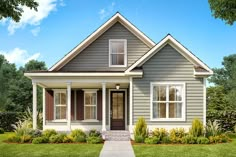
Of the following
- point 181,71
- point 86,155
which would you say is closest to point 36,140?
point 86,155

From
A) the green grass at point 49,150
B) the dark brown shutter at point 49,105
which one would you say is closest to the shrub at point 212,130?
the green grass at point 49,150

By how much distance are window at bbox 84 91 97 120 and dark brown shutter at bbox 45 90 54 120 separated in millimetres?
2181

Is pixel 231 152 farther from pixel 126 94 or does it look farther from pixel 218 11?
pixel 126 94

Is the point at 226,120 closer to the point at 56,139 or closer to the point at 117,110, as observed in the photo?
the point at 117,110

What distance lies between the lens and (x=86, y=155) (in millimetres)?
12969

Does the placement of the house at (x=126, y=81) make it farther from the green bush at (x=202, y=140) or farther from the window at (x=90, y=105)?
the green bush at (x=202, y=140)

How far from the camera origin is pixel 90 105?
2128cm

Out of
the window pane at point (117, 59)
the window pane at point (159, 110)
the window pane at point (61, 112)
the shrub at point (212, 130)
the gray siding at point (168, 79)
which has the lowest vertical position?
the shrub at point (212, 130)

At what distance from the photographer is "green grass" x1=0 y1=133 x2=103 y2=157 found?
13.2 metres

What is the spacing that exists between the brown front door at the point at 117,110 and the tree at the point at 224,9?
327 inches

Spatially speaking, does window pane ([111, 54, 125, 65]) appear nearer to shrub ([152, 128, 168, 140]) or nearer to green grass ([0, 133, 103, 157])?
shrub ([152, 128, 168, 140])

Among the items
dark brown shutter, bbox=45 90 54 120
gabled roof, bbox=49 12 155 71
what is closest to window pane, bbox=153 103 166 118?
gabled roof, bbox=49 12 155 71

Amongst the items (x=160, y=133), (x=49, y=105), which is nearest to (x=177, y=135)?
(x=160, y=133)

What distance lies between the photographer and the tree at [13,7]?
476 inches
